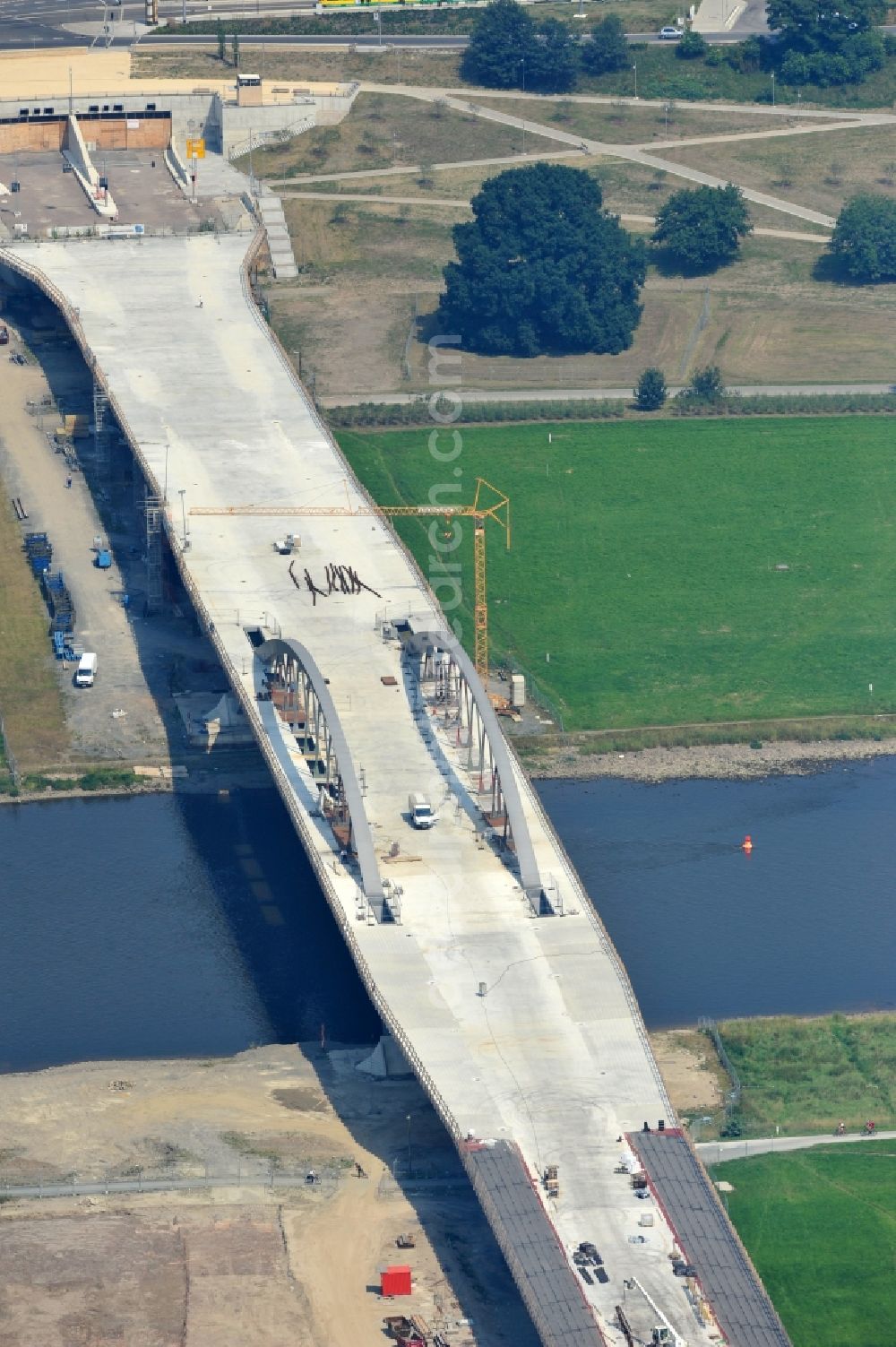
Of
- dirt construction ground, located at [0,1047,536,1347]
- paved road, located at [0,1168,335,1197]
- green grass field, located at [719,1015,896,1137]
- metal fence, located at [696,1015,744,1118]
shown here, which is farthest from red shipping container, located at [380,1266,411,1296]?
metal fence, located at [696,1015,744,1118]

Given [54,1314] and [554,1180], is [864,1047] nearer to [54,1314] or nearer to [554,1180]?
[554,1180]

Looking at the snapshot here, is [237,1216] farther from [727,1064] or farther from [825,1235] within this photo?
[727,1064]

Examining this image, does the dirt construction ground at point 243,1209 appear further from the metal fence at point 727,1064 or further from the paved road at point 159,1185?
→ the metal fence at point 727,1064

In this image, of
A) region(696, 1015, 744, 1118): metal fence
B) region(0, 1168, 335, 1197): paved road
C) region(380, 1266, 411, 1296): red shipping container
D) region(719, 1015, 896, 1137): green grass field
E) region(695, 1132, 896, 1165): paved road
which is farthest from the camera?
region(696, 1015, 744, 1118): metal fence

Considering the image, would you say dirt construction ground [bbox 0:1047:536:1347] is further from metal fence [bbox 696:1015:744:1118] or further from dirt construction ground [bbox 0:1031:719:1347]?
metal fence [bbox 696:1015:744:1118]

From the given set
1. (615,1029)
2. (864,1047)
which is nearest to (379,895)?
(615,1029)

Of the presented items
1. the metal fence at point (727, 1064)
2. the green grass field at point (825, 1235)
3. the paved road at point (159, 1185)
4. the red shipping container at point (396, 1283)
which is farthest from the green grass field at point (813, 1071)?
the paved road at point (159, 1185)
